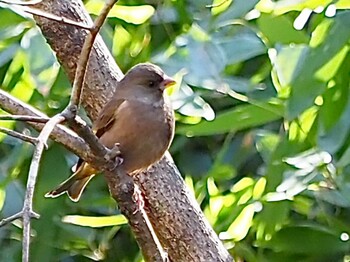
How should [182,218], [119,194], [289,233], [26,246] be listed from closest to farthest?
[26,246], [119,194], [182,218], [289,233]

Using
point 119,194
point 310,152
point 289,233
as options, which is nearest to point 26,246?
point 119,194

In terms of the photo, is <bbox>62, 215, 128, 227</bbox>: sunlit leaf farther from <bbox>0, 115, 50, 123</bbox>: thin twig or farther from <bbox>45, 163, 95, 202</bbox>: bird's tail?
<bbox>0, 115, 50, 123</bbox>: thin twig

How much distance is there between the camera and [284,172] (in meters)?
2.89

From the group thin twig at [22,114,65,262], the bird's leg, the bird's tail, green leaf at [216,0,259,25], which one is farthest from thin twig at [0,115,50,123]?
green leaf at [216,0,259,25]

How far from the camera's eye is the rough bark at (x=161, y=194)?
99.3 inches

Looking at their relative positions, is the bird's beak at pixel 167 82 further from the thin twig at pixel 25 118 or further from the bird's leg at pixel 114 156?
the thin twig at pixel 25 118

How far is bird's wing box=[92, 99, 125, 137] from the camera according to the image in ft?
8.41

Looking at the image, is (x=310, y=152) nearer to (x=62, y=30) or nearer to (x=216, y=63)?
(x=216, y=63)

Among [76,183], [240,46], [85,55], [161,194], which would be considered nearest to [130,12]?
[240,46]

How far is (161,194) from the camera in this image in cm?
254

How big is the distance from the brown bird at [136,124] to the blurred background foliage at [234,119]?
11.1 inches

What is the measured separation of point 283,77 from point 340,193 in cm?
35

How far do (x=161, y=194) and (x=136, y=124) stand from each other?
18cm

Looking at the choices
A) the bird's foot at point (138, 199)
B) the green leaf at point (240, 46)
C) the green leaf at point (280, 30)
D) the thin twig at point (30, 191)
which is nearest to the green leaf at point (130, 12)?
the green leaf at point (240, 46)
